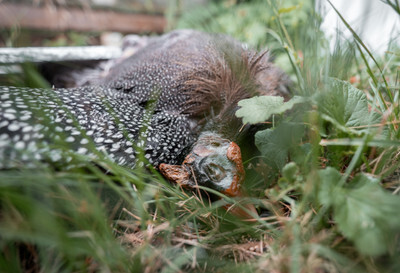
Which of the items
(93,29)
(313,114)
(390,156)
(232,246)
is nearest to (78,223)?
(232,246)

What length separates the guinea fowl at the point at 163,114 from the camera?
108cm

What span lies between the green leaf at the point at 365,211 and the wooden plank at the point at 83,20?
3465 millimetres

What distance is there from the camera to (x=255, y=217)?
1.07 metres

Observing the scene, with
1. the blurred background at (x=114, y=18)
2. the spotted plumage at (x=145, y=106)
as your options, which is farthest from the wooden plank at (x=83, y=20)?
the spotted plumage at (x=145, y=106)

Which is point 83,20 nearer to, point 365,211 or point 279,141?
point 279,141

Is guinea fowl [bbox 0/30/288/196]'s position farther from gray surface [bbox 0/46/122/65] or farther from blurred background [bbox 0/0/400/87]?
gray surface [bbox 0/46/122/65]

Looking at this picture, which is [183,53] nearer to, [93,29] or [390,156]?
[390,156]

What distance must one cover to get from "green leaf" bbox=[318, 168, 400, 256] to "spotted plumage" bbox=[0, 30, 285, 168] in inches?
24.6

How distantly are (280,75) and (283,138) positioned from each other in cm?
105

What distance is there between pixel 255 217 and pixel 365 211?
36 cm

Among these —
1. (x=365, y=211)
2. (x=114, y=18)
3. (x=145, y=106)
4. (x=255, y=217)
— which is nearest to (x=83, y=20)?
(x=114, y=18)

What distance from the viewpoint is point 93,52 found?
2.90 m

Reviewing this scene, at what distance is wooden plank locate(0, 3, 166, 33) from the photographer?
355 centimetres

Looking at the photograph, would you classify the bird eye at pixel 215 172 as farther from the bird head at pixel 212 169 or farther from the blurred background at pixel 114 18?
the blurred background at pixel 114 18
